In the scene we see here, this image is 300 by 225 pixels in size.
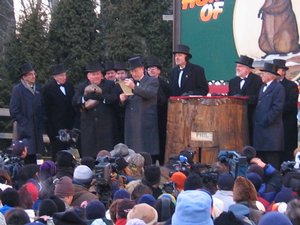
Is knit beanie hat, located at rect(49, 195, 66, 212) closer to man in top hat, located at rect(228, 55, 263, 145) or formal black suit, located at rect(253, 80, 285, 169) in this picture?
formal black suit, located at rect(253, 80, 285, 169)

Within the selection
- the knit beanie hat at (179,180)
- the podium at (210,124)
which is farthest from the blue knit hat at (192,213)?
the podium at (210,124)

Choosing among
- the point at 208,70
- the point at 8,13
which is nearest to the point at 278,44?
the point at 208,70

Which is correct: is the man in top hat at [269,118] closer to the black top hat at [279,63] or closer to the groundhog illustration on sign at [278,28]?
the black top hat at [279,63]

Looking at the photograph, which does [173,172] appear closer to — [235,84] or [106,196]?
[106,196]

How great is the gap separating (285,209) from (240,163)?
6.71 feet

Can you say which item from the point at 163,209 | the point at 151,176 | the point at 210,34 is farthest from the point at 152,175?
the point at 210,34

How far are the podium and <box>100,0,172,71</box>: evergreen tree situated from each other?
670cm

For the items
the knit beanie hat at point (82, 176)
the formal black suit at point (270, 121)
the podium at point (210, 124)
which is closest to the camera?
the knit beanie hat at point (82, 176)

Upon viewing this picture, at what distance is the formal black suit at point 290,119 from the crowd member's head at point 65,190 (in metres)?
5.17

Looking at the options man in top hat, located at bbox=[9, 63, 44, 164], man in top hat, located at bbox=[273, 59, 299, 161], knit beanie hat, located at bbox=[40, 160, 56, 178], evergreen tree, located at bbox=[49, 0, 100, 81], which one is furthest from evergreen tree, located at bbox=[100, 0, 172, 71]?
knit beanie hat, located at bbox=[40, 160, 56, 178]

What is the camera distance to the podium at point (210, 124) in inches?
529

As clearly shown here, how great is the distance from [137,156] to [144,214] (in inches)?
141

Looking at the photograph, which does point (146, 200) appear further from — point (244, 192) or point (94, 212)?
point (244, 192)

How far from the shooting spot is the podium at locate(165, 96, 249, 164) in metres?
13.4
